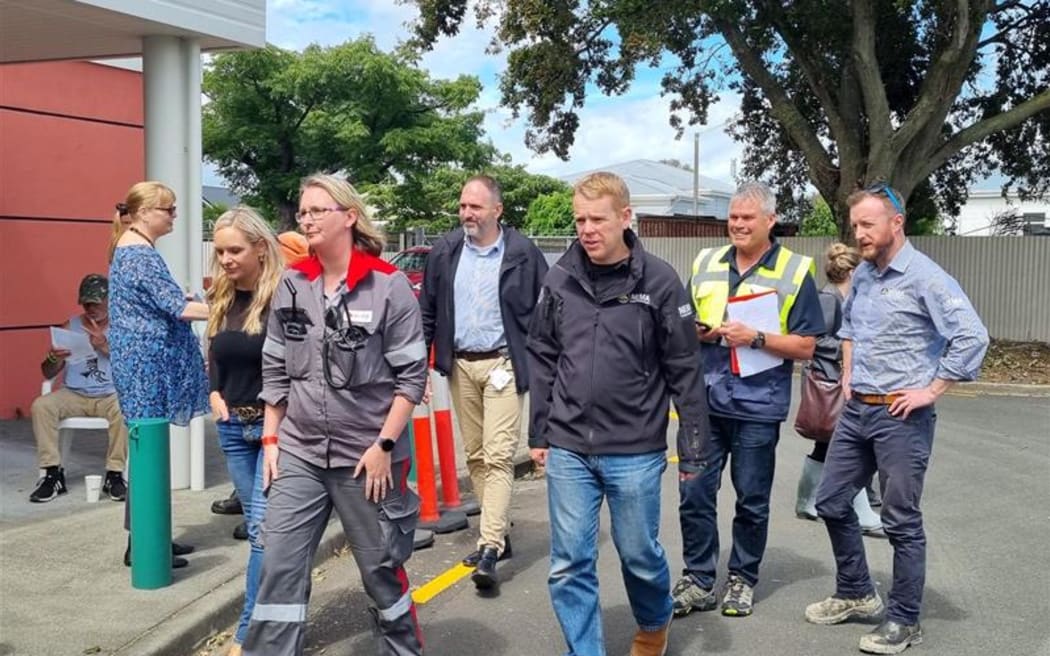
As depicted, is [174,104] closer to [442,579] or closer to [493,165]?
[442,579]

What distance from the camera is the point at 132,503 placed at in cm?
523

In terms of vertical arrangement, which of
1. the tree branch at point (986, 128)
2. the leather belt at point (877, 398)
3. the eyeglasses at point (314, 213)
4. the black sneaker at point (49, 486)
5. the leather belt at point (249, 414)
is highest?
the tree branch at point (986, 128)

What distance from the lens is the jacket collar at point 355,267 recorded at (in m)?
3.97

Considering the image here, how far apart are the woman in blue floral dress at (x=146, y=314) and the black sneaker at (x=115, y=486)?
5.81ft

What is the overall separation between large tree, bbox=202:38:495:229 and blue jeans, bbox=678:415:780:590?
33.0 metres

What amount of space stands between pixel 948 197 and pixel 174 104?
20.2 metres

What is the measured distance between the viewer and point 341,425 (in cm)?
389

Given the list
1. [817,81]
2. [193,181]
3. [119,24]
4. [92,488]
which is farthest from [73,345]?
[817,81]

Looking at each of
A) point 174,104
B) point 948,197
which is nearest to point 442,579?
point 174,104

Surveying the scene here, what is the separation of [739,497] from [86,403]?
4566mm

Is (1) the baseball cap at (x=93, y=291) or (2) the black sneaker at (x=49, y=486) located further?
(1) the baseball cap at (x=93, y=291)

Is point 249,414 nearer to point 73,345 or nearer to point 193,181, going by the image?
point 193,181

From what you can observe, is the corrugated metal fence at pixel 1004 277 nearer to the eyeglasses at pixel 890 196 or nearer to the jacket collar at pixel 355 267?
the eyeglasses at pixel 890 196

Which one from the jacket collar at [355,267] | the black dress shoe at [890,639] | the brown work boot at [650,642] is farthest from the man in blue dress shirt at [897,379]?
the jacket collar at [355,267]
